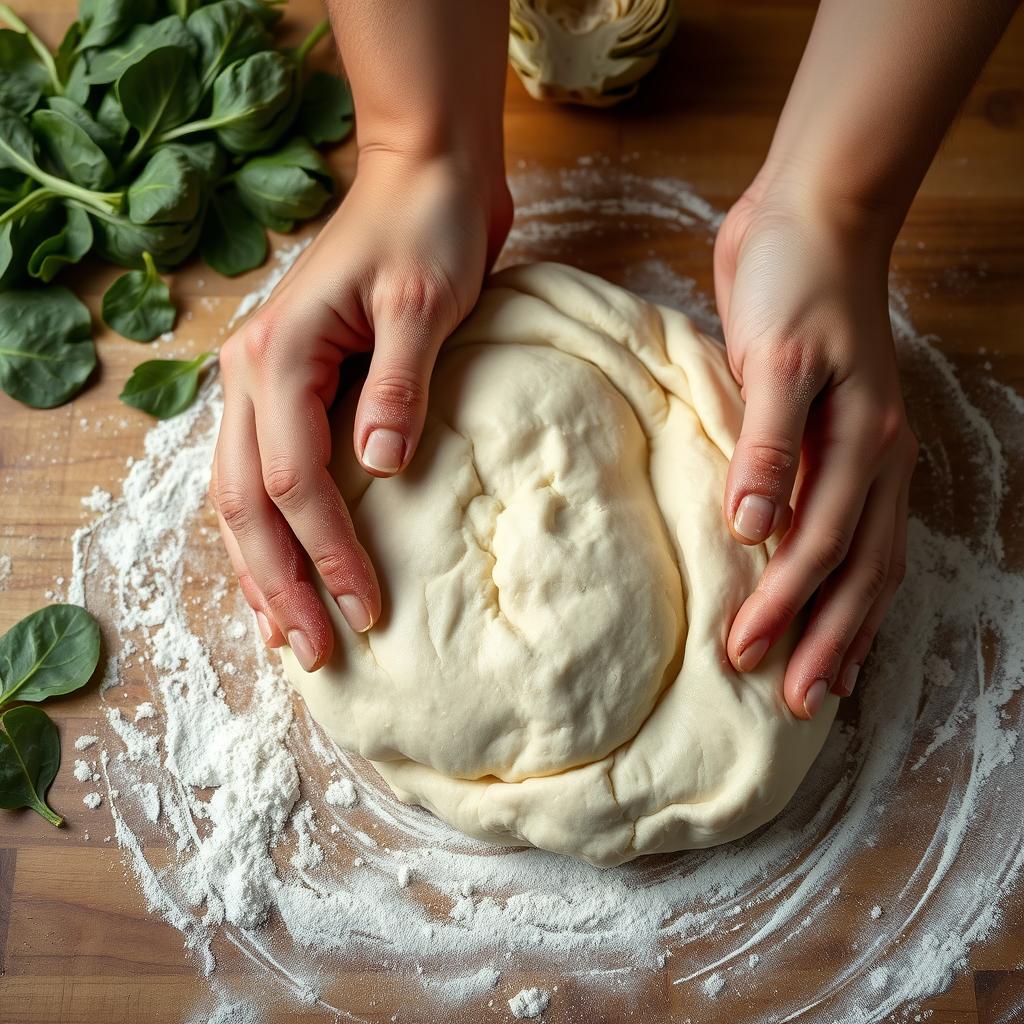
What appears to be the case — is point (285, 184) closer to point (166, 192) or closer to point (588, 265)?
point (166, 192)

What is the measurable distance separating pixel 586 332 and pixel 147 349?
2.88 feet

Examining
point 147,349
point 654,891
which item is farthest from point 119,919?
point 147,349

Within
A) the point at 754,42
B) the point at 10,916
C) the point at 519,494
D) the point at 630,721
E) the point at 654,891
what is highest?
the point at 754,42

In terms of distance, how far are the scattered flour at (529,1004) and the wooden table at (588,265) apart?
0.02m

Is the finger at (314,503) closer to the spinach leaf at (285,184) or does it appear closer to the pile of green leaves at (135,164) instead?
the pile of green leaves at (135,164)

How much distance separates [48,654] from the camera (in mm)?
1735

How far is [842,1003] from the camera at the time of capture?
155cm

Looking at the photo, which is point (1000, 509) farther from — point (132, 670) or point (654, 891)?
point (132, 670)

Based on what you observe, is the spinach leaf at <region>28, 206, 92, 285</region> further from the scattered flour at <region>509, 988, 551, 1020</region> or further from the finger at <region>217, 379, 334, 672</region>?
the scattered flour at <region>509, 988, 551, 1020</region>

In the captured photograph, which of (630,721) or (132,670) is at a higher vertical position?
(630,721)

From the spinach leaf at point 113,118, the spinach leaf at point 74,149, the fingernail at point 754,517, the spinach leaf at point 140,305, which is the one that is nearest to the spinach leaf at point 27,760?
the spinach leaf at point 140,305

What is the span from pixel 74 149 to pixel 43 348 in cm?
37

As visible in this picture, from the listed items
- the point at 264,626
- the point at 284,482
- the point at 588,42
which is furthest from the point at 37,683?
the point at 588,42

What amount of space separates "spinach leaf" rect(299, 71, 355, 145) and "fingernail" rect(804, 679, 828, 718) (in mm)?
1376
